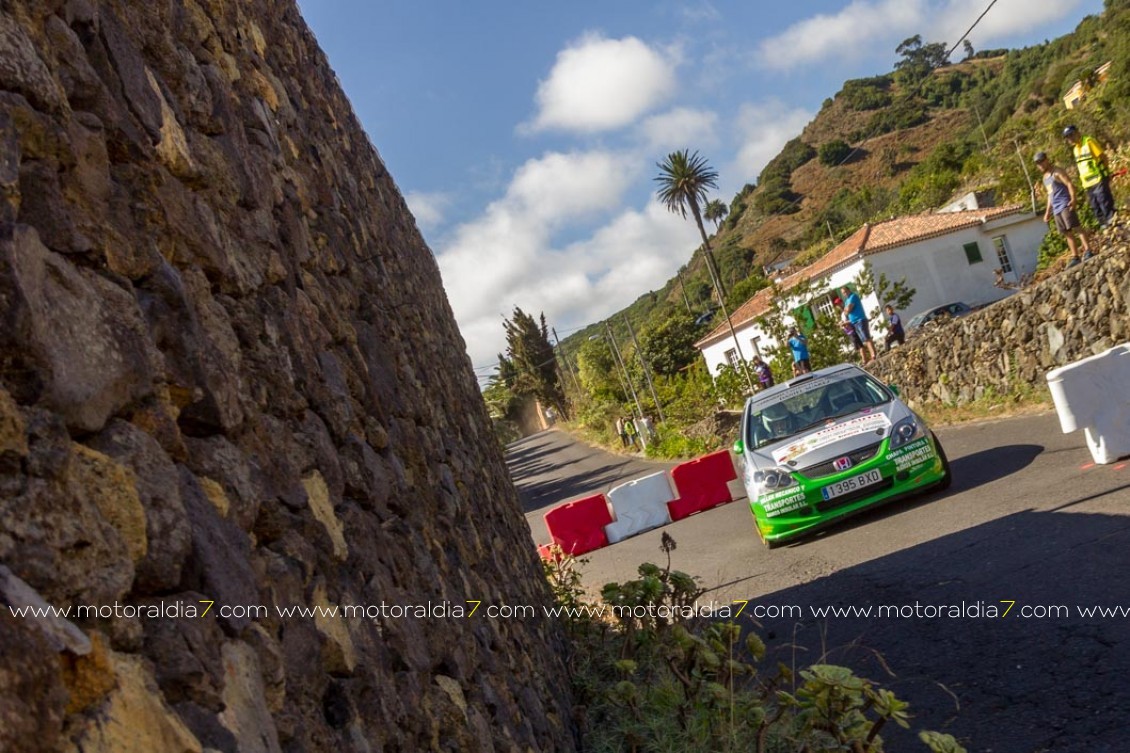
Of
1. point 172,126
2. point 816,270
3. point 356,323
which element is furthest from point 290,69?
point 816,270

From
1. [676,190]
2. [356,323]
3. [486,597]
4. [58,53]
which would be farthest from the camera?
[676,190]

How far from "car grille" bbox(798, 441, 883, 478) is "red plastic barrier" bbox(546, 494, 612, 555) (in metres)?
6.35

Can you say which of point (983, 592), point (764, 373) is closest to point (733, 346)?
point (764, 373)

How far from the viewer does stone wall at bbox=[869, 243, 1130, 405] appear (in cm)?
1249

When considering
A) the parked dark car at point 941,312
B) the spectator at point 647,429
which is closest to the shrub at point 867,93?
the parked dark car at point 941,312

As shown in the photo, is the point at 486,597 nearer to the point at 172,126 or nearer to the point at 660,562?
the point at 172,126

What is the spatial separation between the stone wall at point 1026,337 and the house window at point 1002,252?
31896mm

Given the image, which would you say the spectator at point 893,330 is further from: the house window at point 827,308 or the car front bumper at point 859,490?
the car front bumper at point 859,490

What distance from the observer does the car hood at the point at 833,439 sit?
930 cm

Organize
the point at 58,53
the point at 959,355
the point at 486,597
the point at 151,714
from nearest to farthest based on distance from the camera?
the point at 151,714 < the point at 58,53 < the point at 486,597 < the point at 959,355

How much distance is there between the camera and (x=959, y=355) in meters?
15.6

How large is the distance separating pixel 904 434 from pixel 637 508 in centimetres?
685

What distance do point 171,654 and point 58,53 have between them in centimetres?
117

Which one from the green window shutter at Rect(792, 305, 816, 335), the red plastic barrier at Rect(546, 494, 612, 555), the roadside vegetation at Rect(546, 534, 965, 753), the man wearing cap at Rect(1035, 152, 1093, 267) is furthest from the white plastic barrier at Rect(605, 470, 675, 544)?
the roadside vegetation at Rect(546, 534, 965, 753)
